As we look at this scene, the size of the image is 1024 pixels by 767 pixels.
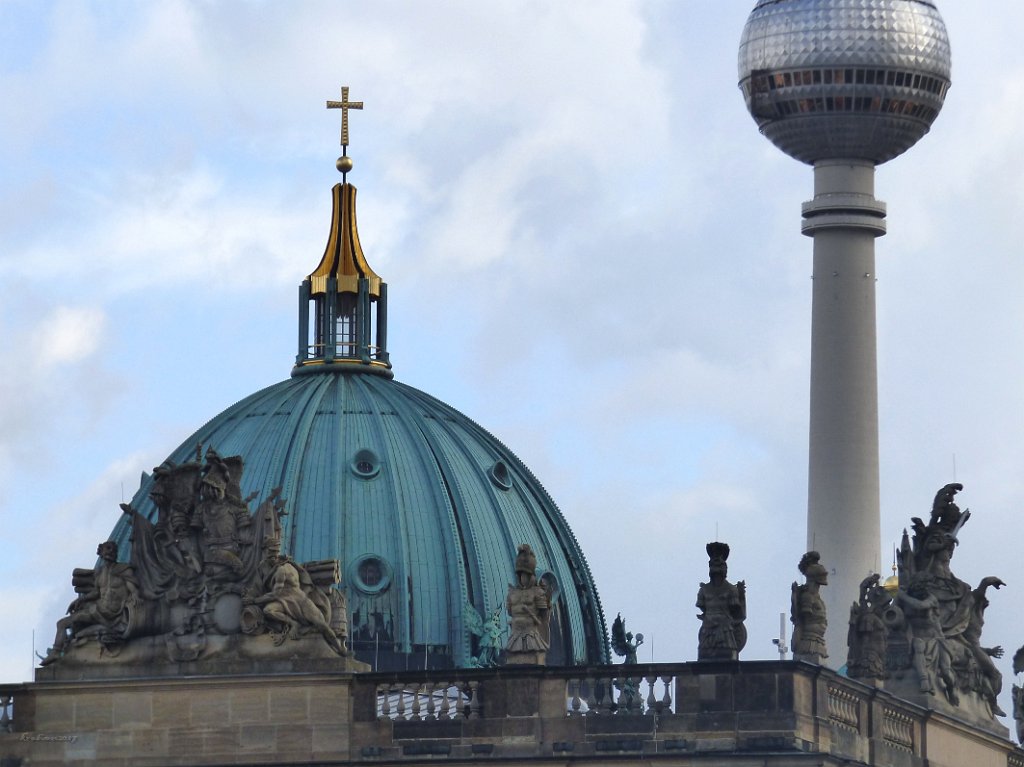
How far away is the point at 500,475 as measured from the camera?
5394 inches

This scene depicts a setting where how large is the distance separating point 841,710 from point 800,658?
157 cm

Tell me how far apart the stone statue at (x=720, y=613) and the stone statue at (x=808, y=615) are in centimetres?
305

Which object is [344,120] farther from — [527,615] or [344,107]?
[527,615]

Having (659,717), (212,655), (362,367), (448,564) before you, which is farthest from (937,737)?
(362,367)

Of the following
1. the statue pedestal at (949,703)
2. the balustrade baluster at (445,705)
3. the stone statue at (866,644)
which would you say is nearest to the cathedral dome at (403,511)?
the statue pedestal at (949,703)

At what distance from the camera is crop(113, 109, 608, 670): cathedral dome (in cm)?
13312

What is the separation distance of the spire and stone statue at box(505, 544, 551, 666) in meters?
42.0

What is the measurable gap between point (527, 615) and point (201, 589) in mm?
8141

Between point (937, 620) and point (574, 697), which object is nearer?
point (574, 697)

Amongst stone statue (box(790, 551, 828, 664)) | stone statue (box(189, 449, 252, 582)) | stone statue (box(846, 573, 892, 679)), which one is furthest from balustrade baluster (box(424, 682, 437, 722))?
stone statue (box(846, 573, 892, 679))

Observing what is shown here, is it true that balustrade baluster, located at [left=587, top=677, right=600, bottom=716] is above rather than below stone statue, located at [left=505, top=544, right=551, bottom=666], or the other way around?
below

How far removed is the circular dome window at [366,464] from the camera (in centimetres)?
13500

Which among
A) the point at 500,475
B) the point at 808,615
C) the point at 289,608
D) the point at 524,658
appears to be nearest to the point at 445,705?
the point at 524,658

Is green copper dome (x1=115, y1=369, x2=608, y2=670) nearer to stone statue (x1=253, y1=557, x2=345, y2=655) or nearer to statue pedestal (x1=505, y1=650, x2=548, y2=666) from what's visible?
stone statue (x1=253, y1=557, x2=345, y2=655)
